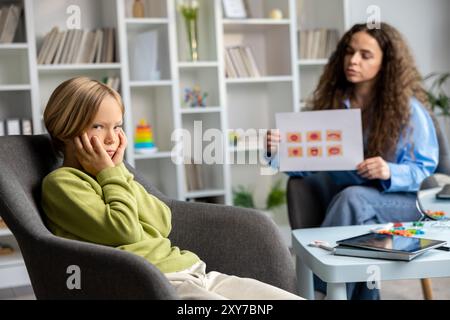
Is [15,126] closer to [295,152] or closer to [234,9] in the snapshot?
[234,9]

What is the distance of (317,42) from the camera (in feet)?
13.3

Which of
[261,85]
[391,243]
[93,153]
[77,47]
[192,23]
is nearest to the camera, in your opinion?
[93,153]

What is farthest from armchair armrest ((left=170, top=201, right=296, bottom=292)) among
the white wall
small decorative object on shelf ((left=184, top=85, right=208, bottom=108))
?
the white wall

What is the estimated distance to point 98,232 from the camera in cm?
161

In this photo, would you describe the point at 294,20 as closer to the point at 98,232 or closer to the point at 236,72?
the point at 236,72

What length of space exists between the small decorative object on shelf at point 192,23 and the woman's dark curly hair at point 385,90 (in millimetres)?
1023

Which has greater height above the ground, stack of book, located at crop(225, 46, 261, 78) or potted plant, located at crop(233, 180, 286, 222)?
stack of book, located at crop(225, 46, 261, 78)

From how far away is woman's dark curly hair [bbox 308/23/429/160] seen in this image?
273 cm

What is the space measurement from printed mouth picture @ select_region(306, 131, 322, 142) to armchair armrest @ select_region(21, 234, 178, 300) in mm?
1331

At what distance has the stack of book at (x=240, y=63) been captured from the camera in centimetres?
390

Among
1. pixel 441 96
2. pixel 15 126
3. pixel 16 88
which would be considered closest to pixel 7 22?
pixel 16 88

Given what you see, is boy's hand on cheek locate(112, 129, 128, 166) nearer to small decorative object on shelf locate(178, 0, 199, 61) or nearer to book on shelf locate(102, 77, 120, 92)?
book on shelf locate(102, 77, 120, 92)

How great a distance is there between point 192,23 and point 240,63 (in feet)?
1.24

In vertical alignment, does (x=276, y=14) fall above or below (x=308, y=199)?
above
